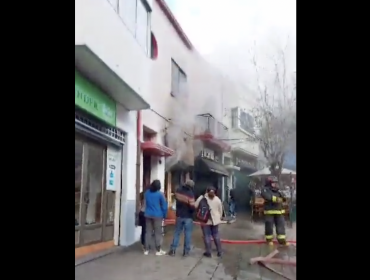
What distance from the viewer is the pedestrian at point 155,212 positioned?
1.54 meters

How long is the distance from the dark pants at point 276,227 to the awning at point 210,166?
221 millimetres

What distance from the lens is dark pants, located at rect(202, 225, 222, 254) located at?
154 centimetres

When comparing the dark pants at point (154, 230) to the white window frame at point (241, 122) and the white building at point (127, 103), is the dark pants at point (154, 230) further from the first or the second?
the white window frame at point (241, 122)

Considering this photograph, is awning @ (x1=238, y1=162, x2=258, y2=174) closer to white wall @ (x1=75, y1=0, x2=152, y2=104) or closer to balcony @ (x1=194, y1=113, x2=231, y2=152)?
balcony @ (x1=194, y1=113, x2=231, y2=152)

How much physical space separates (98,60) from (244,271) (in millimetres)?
931

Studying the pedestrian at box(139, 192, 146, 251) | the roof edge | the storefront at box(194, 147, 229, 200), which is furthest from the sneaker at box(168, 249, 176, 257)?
the roof edge

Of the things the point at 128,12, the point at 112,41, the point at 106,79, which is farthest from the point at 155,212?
the point at 128,12

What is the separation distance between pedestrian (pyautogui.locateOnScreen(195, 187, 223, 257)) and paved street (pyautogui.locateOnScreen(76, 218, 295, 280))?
0.08ft

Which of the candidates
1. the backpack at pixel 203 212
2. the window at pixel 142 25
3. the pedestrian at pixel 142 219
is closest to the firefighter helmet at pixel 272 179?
the backpack at pixel 203 212

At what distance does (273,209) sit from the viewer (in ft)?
4.91

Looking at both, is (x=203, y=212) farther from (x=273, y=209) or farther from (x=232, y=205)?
(x=273, y=209)
